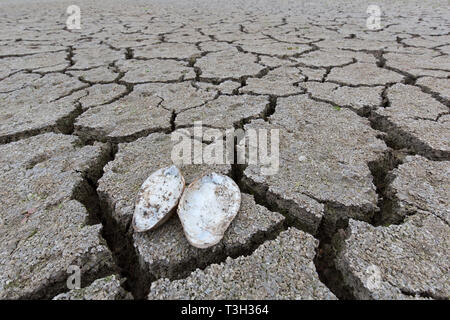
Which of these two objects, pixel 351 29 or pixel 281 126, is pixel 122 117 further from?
pixel 351 29

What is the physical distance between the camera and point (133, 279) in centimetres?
83

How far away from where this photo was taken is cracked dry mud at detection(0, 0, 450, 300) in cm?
76

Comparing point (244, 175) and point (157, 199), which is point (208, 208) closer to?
point (157, 199)

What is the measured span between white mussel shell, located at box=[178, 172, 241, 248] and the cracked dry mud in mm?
37

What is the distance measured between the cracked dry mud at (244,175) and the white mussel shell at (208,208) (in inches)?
1.4

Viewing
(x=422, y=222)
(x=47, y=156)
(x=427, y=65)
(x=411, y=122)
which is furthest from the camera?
(x=427, y=65)

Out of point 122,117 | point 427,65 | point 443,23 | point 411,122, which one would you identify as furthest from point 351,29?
point 122,117

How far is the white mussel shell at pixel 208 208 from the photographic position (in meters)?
0.81

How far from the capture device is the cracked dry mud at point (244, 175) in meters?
0.76

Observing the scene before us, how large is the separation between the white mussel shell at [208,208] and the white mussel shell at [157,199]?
35mm

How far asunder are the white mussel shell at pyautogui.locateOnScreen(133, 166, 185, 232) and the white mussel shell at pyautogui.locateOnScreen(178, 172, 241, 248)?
0.04 m

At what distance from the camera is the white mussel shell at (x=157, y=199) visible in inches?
33.5

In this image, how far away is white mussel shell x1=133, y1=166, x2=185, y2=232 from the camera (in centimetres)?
85

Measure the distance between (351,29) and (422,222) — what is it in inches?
147
